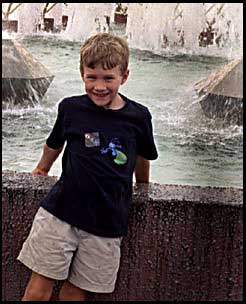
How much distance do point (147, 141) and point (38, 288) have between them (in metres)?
0.59

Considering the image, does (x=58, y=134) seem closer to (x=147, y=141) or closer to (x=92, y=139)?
(x=92, y=139)

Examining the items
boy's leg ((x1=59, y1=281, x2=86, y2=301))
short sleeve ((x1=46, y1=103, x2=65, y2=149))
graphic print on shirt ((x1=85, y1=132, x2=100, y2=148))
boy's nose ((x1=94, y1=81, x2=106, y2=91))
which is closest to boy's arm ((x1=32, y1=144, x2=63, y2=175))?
short sleeve ((x1=46, y1=103, x2=65, y2=149))

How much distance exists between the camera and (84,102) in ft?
7.24

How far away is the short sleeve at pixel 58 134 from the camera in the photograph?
2246 mm

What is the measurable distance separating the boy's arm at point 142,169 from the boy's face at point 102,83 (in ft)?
0.87

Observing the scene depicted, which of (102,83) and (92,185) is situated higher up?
(102,83)

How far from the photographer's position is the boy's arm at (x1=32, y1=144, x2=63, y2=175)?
2340 mm

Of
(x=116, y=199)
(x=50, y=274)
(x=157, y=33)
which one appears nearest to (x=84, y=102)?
(x=116, y=199)

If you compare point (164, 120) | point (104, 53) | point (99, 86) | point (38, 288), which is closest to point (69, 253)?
point (38, 288)

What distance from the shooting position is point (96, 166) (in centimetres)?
216

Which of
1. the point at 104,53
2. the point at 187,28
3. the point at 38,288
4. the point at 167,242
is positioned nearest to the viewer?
the point at 104,53

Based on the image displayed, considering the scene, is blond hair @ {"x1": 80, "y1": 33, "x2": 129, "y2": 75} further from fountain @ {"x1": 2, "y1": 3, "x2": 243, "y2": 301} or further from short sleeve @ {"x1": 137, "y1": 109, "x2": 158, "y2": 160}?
fountain @ {"x1": 2, "y1": 3, "x2": 243, "y2": 301}

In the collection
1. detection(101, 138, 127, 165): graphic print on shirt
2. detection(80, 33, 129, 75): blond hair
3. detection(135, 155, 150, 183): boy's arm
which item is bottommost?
detection(135, 155, 150, 183): boy's arm

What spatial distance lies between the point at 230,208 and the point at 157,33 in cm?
86
